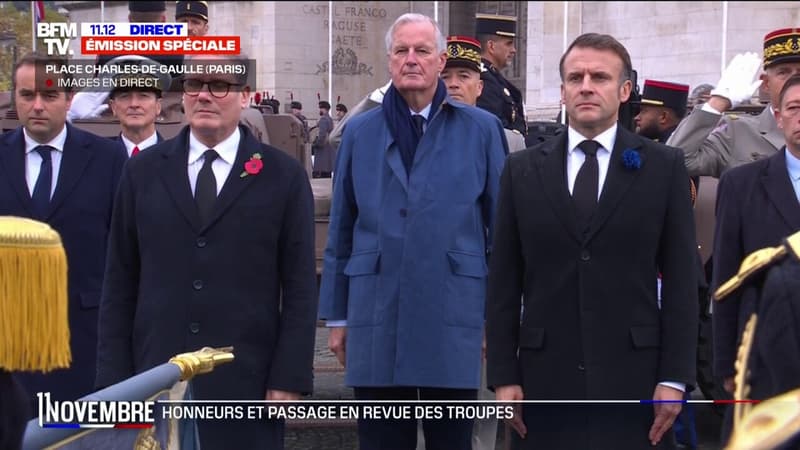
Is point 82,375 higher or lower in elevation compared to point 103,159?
lower

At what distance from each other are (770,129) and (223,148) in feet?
12.3

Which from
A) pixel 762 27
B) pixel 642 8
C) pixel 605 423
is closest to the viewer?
pixel 605 423

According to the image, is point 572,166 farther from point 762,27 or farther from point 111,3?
point 111,3

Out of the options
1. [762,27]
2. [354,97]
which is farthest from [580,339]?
[762,27]

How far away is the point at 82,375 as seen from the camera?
6.61 metres

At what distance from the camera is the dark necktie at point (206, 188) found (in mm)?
5773

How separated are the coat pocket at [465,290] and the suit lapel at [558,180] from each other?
67 centimetres

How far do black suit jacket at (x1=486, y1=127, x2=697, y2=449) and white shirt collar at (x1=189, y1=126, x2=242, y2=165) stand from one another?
3.75ft

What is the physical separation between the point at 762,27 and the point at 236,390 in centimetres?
1778

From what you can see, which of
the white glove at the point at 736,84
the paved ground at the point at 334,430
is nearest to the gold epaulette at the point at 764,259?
the paved ground at the point at 334,430

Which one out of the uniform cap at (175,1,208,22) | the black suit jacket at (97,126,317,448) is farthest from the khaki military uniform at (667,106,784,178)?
the uniform cap at (175,1,208,22)

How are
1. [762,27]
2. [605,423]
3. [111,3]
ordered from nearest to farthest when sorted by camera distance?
[605,423]
[762,27]
[111,3]

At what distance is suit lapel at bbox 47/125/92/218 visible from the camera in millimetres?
6711

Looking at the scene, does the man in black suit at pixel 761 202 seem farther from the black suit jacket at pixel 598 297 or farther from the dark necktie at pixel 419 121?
the dark necktie at pixel 419 121
